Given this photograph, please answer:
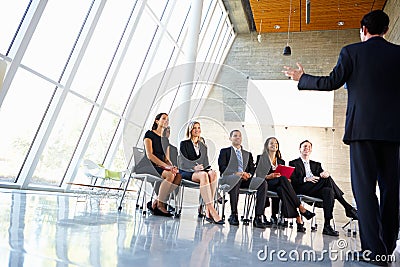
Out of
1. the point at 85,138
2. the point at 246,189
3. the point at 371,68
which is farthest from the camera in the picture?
the point at 85,138

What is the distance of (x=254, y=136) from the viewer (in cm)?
1031

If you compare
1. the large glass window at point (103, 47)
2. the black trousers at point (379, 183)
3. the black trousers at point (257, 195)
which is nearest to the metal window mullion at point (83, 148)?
the large glass window at point (103, 47)

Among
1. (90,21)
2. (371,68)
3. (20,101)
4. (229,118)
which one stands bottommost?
(371,68)

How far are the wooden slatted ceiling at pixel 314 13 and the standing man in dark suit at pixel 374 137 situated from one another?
7.69 m

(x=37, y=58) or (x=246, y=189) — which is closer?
(x=246, y=189)

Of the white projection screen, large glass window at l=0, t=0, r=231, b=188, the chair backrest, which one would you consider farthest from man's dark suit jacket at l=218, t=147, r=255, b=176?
the white projection screen

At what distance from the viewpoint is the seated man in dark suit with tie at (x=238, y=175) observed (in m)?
3.55

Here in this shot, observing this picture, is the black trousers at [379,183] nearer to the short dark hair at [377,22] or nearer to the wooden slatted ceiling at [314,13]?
the short dark hair at [377,22]

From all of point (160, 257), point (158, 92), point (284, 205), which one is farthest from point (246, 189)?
point (158, 92)

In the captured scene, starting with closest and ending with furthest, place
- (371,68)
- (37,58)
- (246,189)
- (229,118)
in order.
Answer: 1. (371,68)
2. (246,189)
3. (37,58)
4. (229,118)

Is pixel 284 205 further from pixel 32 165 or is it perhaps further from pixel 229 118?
pixel 229 118

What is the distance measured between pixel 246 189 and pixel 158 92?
17.9 ft

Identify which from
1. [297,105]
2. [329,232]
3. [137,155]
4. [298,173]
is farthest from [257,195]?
[297,105]

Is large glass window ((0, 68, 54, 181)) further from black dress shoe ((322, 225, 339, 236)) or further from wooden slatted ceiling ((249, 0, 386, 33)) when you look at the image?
wooden slatted ceiling ((249, 0, 386, 33))
